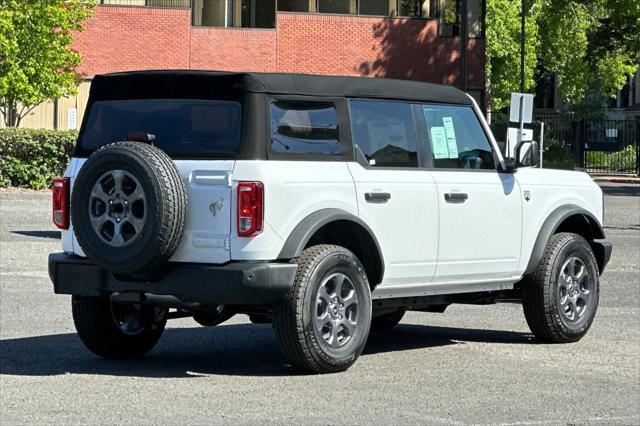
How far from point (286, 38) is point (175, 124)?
128 feet

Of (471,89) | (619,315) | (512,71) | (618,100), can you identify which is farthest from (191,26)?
(618,100)

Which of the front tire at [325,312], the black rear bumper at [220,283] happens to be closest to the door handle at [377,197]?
the front tire at [325,312]

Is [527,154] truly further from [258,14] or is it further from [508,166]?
[258,14]

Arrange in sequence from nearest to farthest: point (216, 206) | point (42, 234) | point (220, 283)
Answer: point (220, 283)
point (216, 206)
point (42, 234)

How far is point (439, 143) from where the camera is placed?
10539mm

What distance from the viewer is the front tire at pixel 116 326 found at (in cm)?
991

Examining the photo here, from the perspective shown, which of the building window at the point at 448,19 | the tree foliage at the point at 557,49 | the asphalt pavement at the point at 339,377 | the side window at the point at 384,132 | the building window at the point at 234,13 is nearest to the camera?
the asphalt pavement at the point at 339,377

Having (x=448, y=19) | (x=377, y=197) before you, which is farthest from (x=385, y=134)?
(x=448, y=19)

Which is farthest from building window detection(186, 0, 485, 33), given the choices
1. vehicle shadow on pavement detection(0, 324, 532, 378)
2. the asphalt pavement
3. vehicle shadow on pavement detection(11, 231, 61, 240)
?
vehicle shadow on pavement detection(0, 324, 532, 378)

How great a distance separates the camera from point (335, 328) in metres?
9.29

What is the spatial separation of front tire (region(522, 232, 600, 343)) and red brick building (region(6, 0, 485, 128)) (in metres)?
33.4

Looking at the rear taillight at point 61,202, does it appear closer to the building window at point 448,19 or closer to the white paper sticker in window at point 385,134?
the white paper sticker in window at point 385,134

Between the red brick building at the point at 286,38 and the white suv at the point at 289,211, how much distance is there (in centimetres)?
3414

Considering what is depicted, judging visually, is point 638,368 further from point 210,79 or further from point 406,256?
point 210,79
